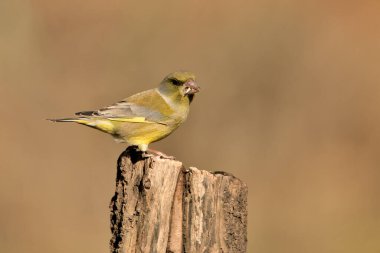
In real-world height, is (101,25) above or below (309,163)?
above

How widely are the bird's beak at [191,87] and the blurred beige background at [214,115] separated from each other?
321 cm

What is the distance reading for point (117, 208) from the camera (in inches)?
207

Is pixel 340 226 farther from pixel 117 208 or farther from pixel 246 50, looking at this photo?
pixel 117 208

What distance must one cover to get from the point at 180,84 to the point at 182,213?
2.36 meters

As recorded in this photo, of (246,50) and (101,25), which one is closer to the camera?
(246,50)

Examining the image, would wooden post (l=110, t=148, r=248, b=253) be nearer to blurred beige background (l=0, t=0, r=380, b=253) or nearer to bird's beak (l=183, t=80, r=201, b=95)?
bird's beak (l=183, t=80, r=201, b=95)

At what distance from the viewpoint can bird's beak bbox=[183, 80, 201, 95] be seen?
7.22 m

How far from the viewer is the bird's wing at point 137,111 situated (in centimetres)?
708

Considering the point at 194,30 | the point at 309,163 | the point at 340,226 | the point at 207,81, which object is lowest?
the point at 340,226

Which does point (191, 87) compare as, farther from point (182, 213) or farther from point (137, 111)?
point (182, 213)

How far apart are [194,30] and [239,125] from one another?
7.58 feet

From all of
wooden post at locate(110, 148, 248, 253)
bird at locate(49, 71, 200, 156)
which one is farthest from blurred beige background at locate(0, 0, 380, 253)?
wooden post at locate(110, 148, 248, 253)

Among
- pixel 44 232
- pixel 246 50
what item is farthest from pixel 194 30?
pixel 44 232

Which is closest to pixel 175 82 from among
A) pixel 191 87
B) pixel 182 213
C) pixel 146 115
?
pixel 191 87
